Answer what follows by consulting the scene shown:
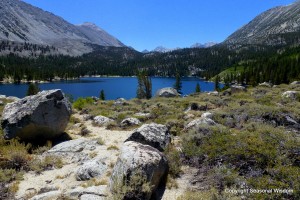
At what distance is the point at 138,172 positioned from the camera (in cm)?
907

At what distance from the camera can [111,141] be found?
17203mm

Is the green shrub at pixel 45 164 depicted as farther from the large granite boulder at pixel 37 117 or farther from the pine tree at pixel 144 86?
the pine tree at pixel 144 86

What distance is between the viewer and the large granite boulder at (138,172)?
8727 mm

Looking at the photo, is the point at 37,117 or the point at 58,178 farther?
the point at 37,117

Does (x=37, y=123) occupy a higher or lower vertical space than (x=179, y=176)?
higher

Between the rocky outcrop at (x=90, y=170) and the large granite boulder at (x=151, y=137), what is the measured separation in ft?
7.46

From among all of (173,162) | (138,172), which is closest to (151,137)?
(173,162)

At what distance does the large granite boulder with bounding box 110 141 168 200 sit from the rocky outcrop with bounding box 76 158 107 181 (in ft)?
6.49

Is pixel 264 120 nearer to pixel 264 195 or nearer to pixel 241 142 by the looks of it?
pixel 241 142

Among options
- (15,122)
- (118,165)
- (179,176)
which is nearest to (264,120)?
(179,176)

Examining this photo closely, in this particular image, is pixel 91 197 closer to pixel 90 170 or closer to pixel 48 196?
pixel 48 196

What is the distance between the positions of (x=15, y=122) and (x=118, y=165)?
9092mm

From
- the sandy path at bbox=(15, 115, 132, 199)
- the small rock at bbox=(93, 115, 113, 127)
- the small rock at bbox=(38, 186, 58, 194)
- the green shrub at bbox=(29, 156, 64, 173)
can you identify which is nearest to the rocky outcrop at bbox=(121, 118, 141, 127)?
the small rock at bbox=(93, 115, 113, 127)

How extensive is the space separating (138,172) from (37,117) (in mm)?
9484
